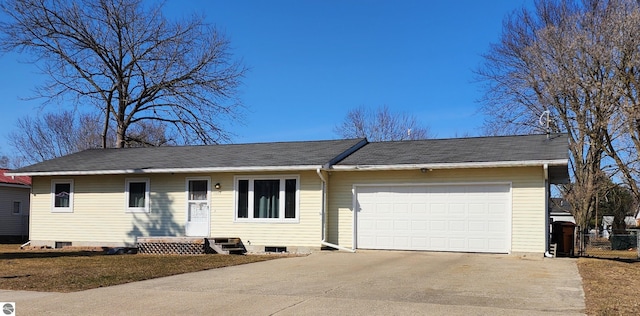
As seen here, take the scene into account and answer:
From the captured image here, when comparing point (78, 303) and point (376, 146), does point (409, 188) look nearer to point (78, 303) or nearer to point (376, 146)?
point (376, 146)

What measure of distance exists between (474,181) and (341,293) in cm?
775

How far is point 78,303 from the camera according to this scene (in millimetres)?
7949

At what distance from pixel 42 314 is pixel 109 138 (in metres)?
39.3

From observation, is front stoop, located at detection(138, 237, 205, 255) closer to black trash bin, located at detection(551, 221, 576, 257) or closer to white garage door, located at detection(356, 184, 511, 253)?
white garage door, located at detection(356, 184, 511, 253)

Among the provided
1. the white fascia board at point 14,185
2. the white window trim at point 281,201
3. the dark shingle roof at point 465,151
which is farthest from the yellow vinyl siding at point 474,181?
the white fascia board at point 14,185

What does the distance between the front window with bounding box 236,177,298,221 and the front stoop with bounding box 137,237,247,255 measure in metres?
0.90

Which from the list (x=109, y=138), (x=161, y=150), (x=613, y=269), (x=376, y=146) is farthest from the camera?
(x=109, y=138)

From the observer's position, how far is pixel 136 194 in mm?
18812

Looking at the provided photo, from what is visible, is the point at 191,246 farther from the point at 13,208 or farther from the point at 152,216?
the point at 13,208

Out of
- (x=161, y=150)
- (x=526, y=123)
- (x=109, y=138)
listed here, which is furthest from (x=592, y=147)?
(x=109, y=138)

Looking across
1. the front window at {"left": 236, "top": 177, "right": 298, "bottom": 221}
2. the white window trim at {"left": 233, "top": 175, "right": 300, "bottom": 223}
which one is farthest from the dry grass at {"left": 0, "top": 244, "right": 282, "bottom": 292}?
the front window at {"left": 236, "top": 177, "right": 298, "bottom": 221}

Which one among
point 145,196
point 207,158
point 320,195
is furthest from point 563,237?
point 145,196

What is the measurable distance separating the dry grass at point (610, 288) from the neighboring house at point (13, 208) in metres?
24.1

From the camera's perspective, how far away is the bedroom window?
61.1ft
